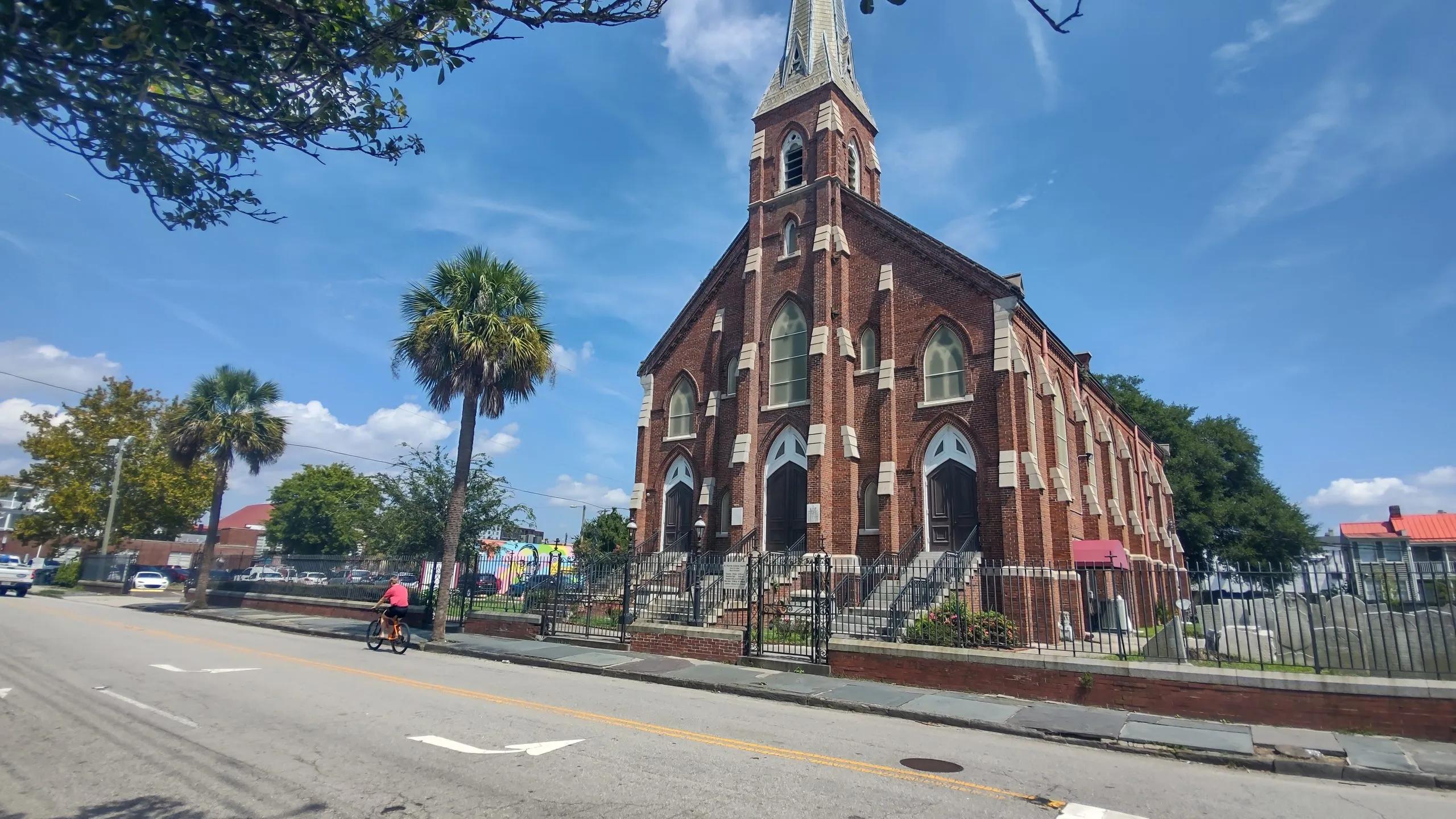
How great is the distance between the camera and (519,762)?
285 inches

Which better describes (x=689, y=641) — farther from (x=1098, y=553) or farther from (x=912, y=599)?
(x=1098, y=553)

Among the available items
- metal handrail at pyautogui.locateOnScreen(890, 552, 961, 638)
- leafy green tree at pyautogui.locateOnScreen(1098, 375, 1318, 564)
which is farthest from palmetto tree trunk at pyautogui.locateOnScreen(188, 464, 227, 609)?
leafy green tree at pyautogui.locateOnScreen(1098, 375, 1318, 564)

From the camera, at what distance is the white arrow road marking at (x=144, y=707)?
8.78 meters

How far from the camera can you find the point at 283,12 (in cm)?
468

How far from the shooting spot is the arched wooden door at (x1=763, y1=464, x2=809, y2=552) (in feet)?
79.5

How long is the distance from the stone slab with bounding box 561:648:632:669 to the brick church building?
6.96 meters

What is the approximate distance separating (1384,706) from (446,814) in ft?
37.1

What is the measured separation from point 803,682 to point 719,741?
549 cm

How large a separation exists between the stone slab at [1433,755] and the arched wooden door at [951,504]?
11770 millimetres

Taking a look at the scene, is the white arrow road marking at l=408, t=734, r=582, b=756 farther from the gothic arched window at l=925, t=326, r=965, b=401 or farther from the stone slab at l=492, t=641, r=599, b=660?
the gothic arched window at l=925, t=326, r=965, b=401

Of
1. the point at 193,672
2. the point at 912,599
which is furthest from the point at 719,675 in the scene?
the point at 193,672

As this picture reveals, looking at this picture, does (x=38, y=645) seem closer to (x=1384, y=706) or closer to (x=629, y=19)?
(x=629, y=19)

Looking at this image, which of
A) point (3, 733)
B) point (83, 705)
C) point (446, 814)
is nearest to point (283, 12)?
point (446, 814)

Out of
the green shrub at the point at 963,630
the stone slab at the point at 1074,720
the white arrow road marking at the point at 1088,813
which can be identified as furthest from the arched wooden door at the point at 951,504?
the white arrow road marking at the point at 1088,813
